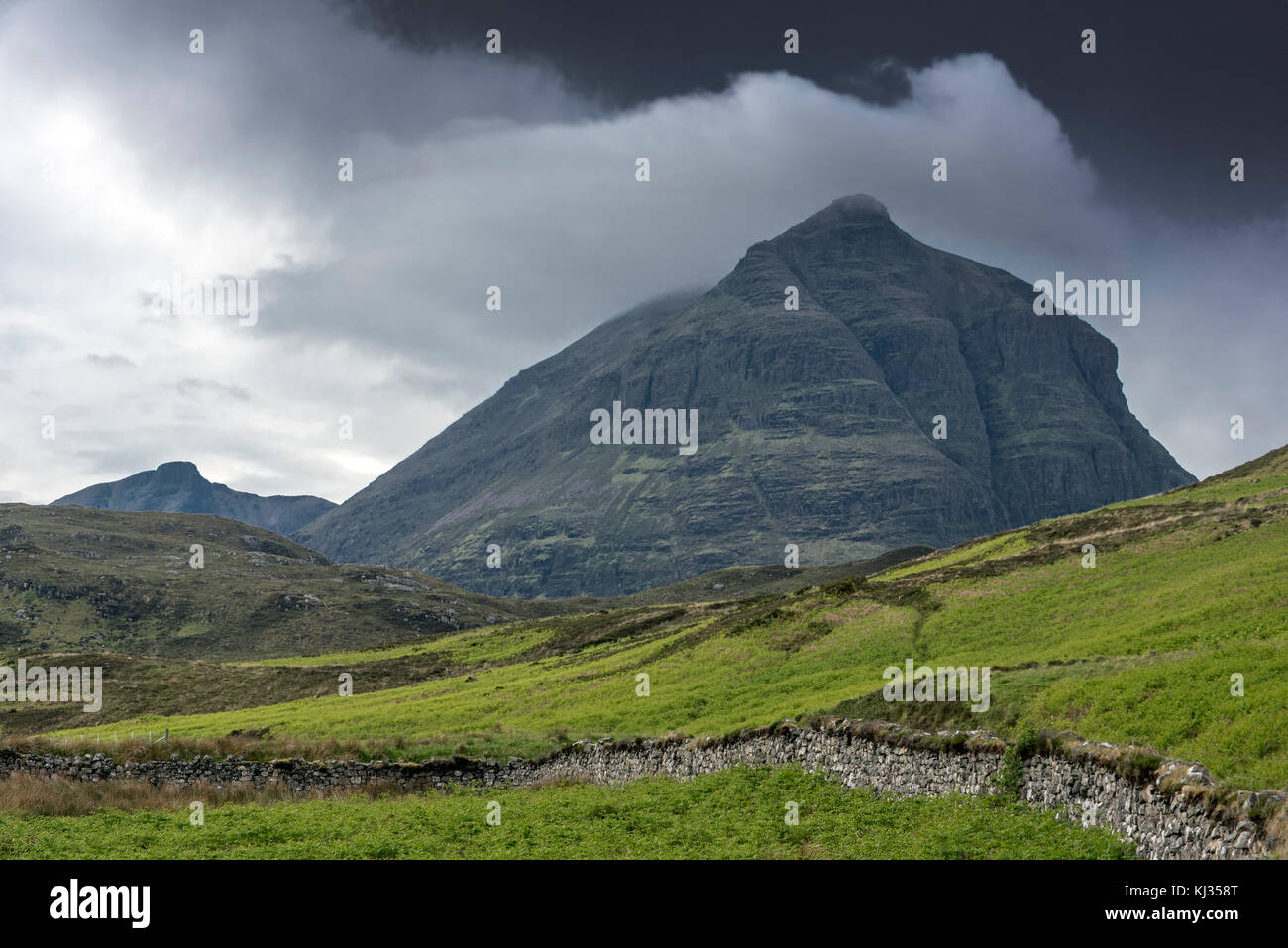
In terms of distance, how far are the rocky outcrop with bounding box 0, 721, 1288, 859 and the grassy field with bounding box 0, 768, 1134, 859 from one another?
0.83 metres

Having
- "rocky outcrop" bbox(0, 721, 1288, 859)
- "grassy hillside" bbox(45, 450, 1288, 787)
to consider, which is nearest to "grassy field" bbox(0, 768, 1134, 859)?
Result: "rocky outcrop" bbox(0, 721, 1288, 859)

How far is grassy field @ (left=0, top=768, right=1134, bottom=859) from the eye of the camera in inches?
937

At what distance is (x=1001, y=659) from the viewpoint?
47.9 metres

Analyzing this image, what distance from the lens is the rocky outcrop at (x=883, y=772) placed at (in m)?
19.5

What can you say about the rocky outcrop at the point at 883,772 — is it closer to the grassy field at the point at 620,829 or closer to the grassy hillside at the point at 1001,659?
the grassy field at the point at 620,829

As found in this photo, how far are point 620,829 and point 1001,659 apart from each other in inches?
1067

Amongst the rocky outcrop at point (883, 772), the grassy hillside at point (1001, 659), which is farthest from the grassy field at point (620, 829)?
the grassy hillside at point (1001, 659)

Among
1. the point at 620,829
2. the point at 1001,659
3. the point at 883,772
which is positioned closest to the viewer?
the point at 620,829

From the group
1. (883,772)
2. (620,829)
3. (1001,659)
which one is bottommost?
(620,829)

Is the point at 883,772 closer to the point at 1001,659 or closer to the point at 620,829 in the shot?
the point at 620,829

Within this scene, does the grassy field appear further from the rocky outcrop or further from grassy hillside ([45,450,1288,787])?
grassy hillside ([45,450,1288,787])

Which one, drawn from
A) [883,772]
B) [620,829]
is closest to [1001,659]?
[883,772]
